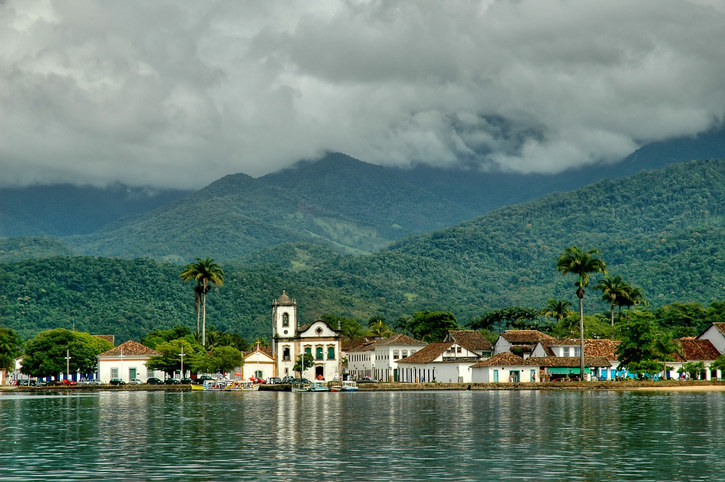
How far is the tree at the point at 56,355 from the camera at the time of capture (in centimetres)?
14812

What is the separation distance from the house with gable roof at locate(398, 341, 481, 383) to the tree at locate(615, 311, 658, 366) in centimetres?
2872

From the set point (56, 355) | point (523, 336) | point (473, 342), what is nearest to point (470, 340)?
point (473, 342)

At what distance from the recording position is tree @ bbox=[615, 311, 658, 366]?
120m

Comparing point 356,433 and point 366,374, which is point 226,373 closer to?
point 366,374

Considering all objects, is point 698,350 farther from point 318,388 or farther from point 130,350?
point 130,350

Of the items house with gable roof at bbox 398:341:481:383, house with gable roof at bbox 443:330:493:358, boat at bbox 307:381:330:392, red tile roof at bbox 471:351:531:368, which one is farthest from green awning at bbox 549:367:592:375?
boat at bbox 307:381:330:392

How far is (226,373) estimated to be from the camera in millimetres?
176625

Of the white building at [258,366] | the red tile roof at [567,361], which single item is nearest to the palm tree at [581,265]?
the red tile roof at [567,361]

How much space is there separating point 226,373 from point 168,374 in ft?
69.5

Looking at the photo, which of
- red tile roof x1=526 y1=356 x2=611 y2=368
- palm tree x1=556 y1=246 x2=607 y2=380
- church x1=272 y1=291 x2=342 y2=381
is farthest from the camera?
church x1=272 y1=291 x2=342 y2=381

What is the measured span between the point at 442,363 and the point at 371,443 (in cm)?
10102

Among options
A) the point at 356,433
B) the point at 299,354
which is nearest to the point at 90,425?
the point at 356,433

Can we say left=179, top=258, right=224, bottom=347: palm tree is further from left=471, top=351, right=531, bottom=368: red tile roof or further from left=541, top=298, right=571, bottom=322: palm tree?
left=541, top=298, right=571, bottom=322: palm tree

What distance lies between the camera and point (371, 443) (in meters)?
49.4
